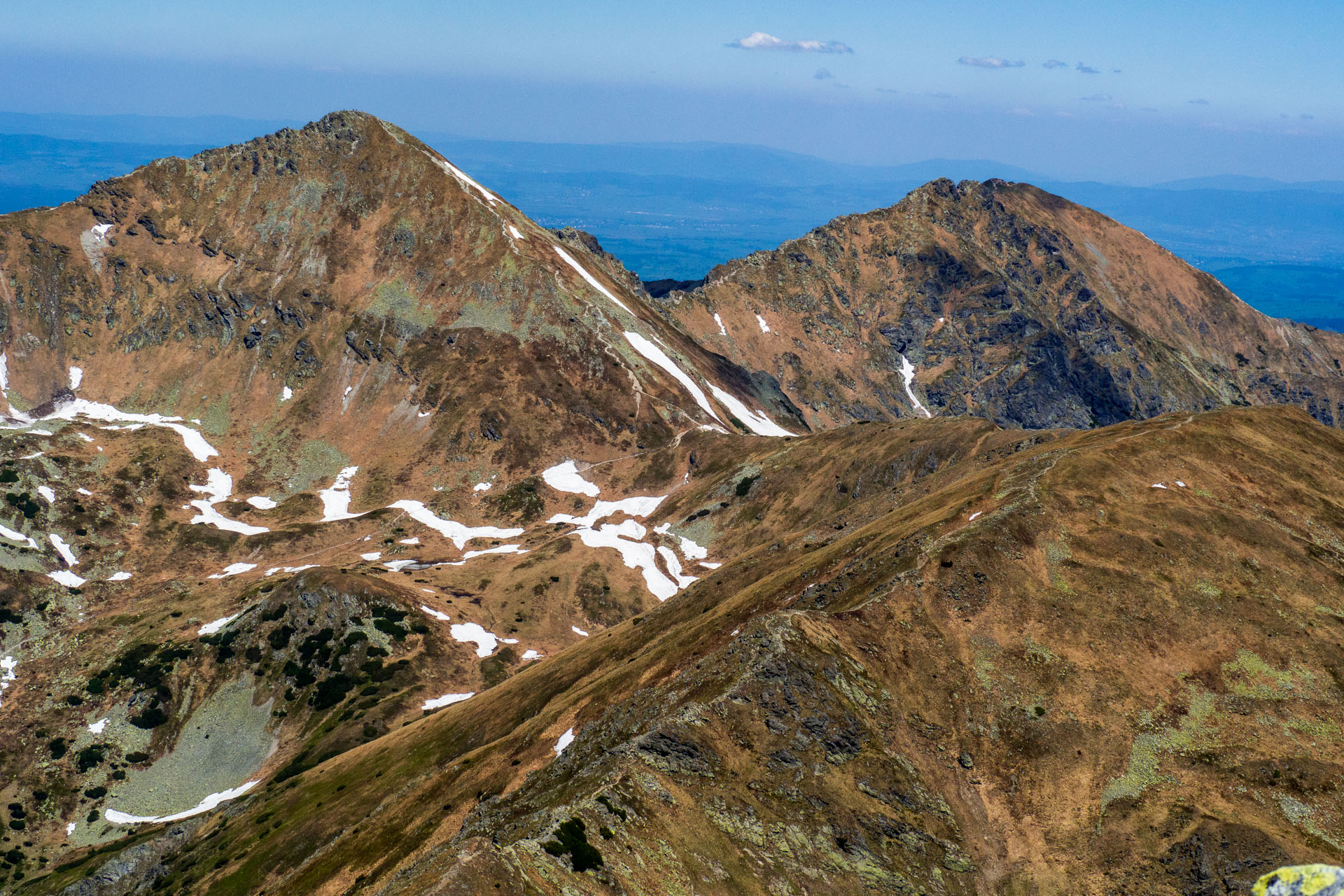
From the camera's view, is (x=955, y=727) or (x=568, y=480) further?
(x=568, y=480)

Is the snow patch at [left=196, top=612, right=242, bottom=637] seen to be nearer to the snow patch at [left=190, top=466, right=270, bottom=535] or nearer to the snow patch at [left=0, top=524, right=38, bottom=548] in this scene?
the snow patch at [left=190, top=466, right=270, bottom=535]

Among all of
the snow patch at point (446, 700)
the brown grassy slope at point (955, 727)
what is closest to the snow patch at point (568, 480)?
the snow patch at point (446, 700)

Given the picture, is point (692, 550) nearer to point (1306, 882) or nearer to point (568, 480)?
point (568, 480)

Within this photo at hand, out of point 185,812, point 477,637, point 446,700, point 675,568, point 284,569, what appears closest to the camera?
point 185,812

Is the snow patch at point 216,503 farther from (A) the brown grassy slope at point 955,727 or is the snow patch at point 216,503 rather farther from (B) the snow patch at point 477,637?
(A) the brown grassy slope at point 955,727

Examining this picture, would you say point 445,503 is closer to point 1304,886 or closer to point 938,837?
point 938,837

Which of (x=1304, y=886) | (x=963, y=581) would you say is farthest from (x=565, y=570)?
(x=1304, y=886)

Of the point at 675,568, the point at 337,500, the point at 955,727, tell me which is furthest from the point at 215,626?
the point at 955,727
